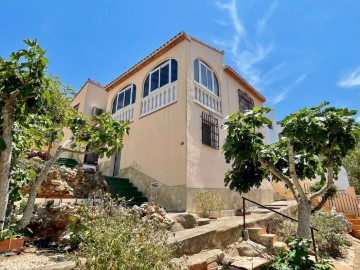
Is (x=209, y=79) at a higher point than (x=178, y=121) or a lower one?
higher

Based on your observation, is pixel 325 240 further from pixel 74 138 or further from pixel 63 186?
pixel 63 186

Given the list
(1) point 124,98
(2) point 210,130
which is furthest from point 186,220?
(1) point 124,98

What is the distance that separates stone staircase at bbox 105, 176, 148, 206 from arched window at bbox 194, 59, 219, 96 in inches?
226

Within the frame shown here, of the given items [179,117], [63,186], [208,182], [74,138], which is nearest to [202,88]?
[179,117]

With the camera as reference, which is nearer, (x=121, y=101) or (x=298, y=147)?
(x=298, y=147)

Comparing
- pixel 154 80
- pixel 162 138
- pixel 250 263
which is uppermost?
pixel 154 80

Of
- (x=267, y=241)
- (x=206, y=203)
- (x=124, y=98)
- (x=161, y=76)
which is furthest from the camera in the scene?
(x=124, y=98)

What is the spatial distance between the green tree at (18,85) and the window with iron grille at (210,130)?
683 centimetres

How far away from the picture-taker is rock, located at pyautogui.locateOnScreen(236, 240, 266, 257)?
552 centimetres

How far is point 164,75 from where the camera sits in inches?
432

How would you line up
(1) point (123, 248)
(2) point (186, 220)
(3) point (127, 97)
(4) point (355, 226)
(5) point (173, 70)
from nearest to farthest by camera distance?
(1) point (123, 248)
(2) point (186, 220)
(5) point (173, 70)
(4) point (355, 226)
(3) point (127, 97)

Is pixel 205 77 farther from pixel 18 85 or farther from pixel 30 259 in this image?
pixel 30 259

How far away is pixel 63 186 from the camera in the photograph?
8.00 metres

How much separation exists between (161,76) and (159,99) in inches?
48.9
